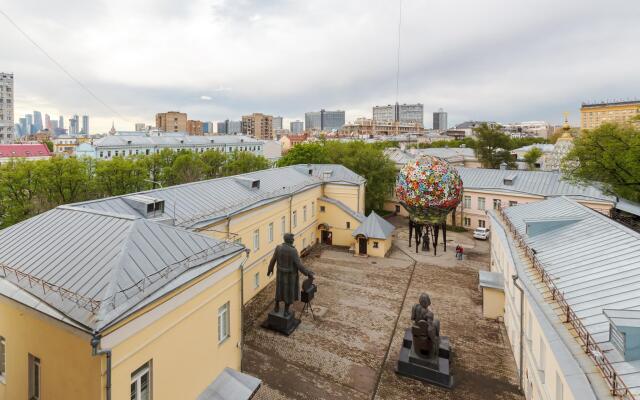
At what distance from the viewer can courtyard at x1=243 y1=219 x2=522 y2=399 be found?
1400 cm

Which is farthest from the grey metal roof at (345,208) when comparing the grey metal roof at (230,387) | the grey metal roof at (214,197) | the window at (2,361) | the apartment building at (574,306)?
the window at (2,361)

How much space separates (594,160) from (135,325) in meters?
25.0

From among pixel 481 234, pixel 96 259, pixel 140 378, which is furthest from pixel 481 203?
pixel 96 259

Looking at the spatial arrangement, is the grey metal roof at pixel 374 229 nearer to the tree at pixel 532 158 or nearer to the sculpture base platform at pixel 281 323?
the sculpture base platform at pixel 281 323

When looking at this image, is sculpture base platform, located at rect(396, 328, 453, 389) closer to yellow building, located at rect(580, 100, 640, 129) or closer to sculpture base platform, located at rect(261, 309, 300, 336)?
sculpture base platform, located at rect(261, 309, 300, 336)

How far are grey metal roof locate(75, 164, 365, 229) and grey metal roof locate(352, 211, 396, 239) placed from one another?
6.05 meters

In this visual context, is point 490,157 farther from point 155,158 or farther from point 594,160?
point 155,158

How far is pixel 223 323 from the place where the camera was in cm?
1201

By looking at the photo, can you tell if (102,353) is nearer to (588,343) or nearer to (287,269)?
(287,269)

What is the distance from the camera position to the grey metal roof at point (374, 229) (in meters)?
30.3

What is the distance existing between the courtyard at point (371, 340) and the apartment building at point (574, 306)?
4.98ft

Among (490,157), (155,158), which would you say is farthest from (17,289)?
(490,157)

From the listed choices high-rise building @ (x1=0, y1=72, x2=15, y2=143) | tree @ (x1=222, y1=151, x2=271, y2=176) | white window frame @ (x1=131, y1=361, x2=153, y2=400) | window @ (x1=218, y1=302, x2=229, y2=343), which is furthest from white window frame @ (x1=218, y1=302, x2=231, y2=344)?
high-rise building @ (x1=0, y1=72, x2=15, y2=143)

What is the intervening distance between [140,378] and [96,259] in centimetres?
331
